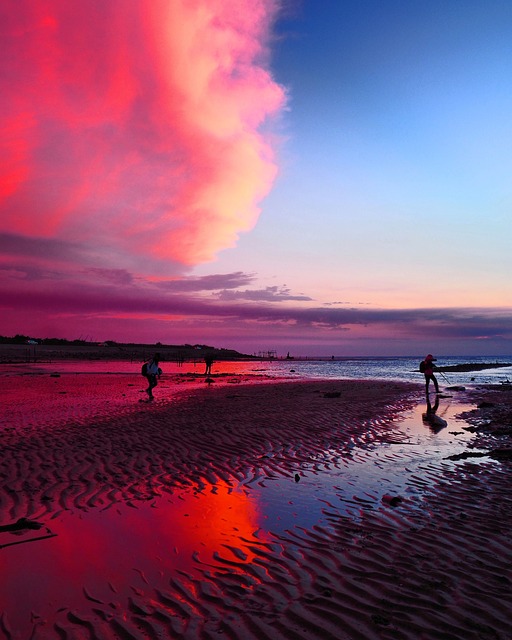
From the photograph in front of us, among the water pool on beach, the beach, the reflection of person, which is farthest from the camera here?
the reflection of person

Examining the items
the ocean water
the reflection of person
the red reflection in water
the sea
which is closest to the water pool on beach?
the red reflection in water

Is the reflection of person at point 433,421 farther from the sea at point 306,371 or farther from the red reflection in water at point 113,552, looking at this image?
the sea at point 306,371

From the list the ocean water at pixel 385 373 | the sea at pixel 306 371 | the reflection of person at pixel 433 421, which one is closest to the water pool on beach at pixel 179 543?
the reflection of person at pixel 433 421

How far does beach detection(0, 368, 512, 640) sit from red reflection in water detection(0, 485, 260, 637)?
0.03 meters

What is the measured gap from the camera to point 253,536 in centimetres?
670

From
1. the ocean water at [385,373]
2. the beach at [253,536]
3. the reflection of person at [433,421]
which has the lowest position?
the ocean water at [385,373]

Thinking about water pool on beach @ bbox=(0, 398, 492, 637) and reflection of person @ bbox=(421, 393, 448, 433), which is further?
reflection of person @ bbox=(421, 393, 448, 433)

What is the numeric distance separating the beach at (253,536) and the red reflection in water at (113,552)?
0.03 m

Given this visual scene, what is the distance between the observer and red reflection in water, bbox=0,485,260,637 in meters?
4.95

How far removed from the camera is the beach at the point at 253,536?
458cm

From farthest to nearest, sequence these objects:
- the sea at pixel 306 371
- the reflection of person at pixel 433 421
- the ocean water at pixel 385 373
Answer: the sea at pixel 306 371 < the ocean water at pixel 385 373 < the reflection of person at pixel 433 421

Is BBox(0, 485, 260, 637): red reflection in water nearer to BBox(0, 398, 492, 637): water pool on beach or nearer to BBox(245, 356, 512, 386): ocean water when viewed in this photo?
BBox(0, 398, 492, 637): water pool on beach

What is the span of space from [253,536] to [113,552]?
206 cm

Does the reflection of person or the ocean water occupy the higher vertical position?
the reflection of person
